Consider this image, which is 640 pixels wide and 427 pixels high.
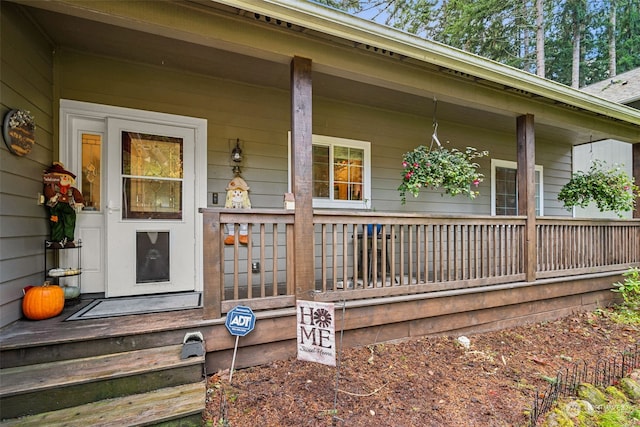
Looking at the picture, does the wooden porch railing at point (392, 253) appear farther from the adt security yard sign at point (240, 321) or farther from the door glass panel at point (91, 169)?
the door glass panel at point (91, 169)

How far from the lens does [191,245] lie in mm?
3656

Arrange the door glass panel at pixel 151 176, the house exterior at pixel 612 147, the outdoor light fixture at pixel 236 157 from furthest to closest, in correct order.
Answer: the house exterior at pixel 612 147 → the outdoor light fixture at pixel 236 157 → the door glass panel at pixel 151 176

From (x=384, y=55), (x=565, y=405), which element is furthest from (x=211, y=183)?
(x=565, y=405)

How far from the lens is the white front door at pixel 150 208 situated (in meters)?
3.31

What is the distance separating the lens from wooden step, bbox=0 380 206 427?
5.84ft

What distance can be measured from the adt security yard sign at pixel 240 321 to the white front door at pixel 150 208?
1.38 metres

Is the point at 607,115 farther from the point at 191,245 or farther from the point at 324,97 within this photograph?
the point at 191,245

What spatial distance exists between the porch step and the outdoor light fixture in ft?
7.23

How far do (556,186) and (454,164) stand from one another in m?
4.61

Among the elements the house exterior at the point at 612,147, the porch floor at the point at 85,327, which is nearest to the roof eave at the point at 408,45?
the porch floor at the point at 85,327

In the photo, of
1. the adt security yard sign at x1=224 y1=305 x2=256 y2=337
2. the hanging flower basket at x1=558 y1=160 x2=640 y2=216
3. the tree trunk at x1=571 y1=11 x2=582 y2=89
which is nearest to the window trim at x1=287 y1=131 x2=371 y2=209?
the adt security yard sign at x1=224 y1=305 x2=256 y2=337

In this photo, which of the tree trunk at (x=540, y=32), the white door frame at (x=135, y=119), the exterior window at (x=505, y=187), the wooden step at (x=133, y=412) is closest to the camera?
the wooden step at (x=133, y=412)

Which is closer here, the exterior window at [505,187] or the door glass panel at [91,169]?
the door glass panel at [91,169]

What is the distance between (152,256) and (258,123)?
1988mm
